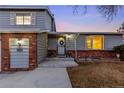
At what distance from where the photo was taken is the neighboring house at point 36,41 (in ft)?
53.3

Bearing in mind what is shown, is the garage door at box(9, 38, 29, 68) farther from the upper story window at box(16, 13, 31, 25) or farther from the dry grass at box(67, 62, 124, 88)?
the upper story window at box(16, 13, 31, 25)

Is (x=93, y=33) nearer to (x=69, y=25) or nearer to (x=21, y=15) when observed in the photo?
(x=69, y=25)

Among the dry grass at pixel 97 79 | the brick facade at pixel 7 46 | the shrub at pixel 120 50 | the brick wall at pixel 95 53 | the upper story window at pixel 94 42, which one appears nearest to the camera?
the dry grass at pixel 97 79

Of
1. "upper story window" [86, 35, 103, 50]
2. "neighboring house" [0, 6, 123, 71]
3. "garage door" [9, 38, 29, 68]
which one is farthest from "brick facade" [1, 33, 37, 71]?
"upper story window" [86, 35, 103, 50]

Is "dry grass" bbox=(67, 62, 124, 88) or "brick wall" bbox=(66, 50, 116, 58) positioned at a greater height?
"brick wall" bbox=(66, 50, 116, 58)

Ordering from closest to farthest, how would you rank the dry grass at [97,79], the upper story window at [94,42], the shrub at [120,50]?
1. the dry grass at [97,79]
2. the shrub at [120,50]
3. the upper story window at [94,42]

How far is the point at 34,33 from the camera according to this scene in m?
16.2

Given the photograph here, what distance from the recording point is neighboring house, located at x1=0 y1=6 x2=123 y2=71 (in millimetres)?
16234

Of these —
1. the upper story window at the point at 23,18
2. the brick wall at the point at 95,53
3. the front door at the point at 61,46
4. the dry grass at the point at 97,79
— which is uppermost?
the upper story window at the point at 23,18

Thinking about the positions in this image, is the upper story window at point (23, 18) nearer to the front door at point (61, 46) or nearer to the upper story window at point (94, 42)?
the front door at point (61, 46)

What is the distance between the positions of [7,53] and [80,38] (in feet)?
27.7

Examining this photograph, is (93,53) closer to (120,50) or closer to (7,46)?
(120,50)

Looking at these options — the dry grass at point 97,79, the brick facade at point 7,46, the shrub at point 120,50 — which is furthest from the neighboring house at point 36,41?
the dry grass at point 97,79
